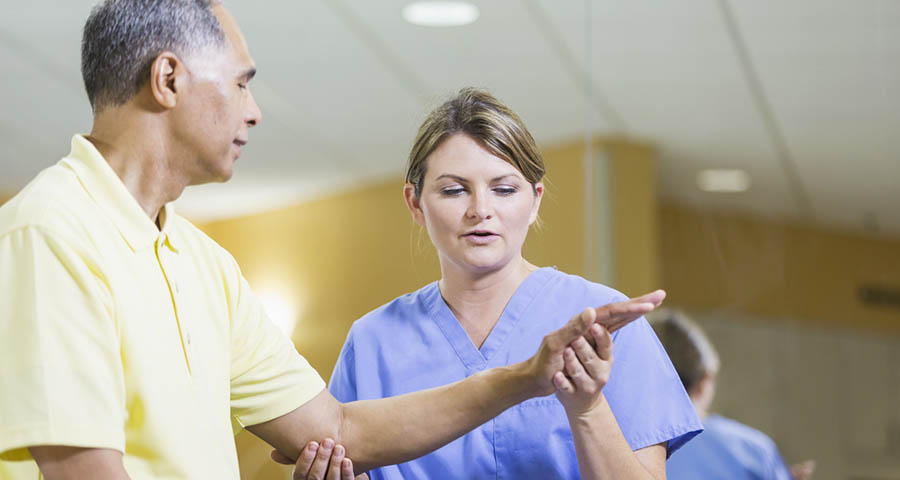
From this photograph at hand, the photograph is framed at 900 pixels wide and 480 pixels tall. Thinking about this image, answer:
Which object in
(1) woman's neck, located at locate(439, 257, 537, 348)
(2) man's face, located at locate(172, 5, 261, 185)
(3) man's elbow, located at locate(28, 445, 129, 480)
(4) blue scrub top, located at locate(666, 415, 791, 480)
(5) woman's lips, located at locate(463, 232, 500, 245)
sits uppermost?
(2) man's face, located at locate(172, 5, 261, 185)

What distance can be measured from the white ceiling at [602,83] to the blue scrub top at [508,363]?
745 mm

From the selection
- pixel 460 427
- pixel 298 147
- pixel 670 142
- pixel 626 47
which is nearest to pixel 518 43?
pixel 626 47

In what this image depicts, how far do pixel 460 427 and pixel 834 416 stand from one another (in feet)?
4.70

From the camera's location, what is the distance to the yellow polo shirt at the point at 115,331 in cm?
93

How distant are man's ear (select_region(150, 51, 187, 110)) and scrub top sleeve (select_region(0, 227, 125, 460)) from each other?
183 mm

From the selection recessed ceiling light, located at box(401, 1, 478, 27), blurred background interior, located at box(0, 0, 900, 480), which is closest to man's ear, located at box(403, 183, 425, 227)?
blurred background interior, located at box(0, 0, 900, 480)

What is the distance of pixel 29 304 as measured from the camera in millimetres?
940

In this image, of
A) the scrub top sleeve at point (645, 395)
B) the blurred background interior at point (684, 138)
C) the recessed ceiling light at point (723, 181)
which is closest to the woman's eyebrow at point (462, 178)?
the scrub top sleeve at point (645, 395)

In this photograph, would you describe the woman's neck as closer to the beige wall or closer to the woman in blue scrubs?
the woman in blue scrubs

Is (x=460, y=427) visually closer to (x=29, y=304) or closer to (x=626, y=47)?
(x=29, y=304)

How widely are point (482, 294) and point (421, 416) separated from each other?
0.61ft

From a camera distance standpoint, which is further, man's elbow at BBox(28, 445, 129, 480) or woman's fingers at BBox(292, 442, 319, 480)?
woman's fingers at BBox(292, 442, 319, 480)

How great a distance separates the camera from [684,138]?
8.54ft

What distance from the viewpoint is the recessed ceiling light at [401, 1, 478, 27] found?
2.49 meters
